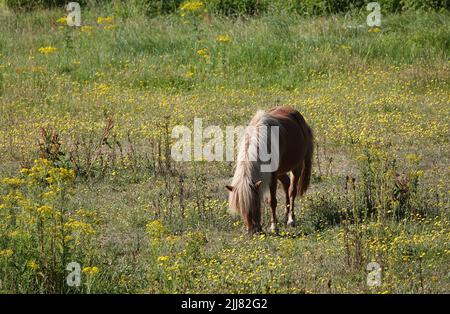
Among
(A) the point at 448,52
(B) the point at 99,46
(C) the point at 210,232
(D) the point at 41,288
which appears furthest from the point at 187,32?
(D) the point at 41,288

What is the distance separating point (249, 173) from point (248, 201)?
1.07ft

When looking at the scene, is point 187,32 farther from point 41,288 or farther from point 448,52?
point 41,288

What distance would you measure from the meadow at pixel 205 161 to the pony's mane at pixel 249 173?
37 centimetres

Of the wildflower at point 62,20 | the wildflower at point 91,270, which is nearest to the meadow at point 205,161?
the wildflower at point 91,270

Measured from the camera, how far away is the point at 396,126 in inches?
591

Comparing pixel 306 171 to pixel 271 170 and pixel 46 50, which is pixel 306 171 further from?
pixel 46 50

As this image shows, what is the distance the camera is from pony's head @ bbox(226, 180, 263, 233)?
32.7 ft

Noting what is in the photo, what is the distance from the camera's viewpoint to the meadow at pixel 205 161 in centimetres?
866

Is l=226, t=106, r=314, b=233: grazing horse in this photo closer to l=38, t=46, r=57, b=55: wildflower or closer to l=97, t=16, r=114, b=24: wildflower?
l=38, t=46, r=57, b=55: wildflower

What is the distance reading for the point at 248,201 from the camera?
9.96 metres

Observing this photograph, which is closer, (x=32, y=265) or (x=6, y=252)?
(x=32, y=265)

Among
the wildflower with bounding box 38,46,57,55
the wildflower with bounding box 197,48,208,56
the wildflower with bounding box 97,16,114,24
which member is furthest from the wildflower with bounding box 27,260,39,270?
the wildflower with bounding box 97,16,114,24

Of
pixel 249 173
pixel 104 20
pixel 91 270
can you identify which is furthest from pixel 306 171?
pixel 104 20

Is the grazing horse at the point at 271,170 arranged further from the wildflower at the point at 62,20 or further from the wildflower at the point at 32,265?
the wildflower at the point at 62,20
